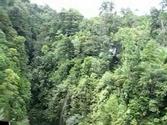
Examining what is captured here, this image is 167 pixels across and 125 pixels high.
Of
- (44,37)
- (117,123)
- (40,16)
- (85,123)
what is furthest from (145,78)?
(40,16)

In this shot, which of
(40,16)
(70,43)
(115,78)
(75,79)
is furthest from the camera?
(40,16)

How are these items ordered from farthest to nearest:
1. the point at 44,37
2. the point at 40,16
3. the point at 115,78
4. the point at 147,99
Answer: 1. the point at 40,16
2. the point at 44,37
3. the point at 115,78
4. the point at 147,99

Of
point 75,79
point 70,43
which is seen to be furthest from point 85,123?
point 70,43

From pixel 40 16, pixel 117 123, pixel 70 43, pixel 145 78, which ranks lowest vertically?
pixel 117 123

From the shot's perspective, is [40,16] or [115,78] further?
[40,16]

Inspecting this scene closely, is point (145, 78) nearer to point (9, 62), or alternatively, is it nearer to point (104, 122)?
point (104, 122)

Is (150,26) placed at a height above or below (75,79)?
above

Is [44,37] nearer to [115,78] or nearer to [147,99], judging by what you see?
[115,78]
